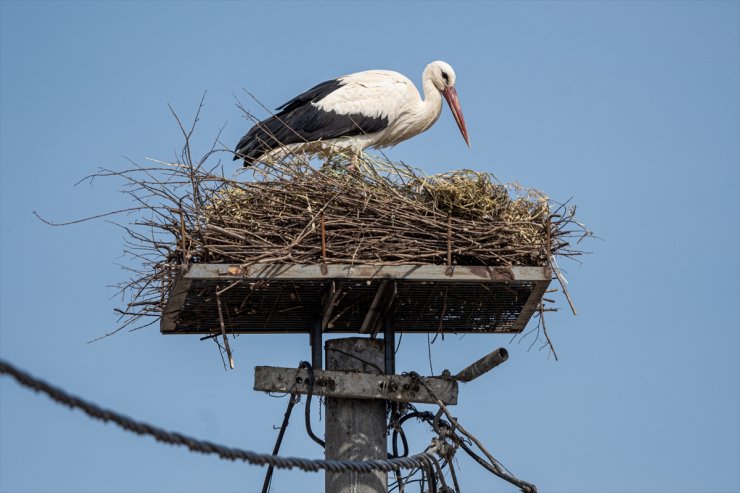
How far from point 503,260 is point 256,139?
286cm

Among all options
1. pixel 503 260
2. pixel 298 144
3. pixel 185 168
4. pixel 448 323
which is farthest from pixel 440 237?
pixel 298 144

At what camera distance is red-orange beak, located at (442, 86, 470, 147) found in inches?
395

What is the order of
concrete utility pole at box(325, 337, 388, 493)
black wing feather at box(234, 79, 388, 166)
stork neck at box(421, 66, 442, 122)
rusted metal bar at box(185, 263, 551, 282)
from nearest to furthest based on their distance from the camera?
rusted metal bar at box(185, 263, 551, 282) < concrete utility pole at box(325, 337, 388, 493) < black wing feather at box(234, 79, 388, 166) < stork neck at box(421, 66, 442, 122)

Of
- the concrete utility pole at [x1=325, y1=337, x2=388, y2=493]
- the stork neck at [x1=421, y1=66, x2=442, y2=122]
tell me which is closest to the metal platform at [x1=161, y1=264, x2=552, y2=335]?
the concrete utility pole at [x1=325, y1=337, x2=388, y2=493]

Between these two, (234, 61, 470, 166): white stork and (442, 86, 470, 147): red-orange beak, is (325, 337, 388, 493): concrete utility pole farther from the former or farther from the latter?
(442, 86, 470, 147): red-orange beak

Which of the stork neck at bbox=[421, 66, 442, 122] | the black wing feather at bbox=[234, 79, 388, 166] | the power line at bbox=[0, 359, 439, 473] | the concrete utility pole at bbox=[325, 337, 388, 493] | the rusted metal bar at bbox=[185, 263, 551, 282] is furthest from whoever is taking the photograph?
A: the stork neck at bbox=[421, 66, 442, 122]

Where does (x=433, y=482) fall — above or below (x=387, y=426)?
below

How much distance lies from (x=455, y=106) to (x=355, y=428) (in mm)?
3903

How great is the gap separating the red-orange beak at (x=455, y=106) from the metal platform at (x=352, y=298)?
2.61 meters

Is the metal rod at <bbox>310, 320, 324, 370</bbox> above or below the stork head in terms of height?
below

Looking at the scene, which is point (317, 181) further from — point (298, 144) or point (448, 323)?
point (298, 144)

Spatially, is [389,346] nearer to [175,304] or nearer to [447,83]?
[175,304]

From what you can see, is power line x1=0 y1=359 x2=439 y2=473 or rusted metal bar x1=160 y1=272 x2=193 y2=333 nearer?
power line x1=0 y1=359 x2=439 y2=473

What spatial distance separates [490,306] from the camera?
7414 millimetres
